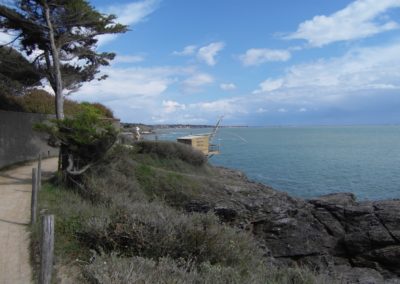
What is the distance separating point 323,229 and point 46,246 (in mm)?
14370

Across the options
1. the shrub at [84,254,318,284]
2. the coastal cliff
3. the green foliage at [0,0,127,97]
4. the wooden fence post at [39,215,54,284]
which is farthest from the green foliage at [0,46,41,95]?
the wooden fence post at [39,215,54,284]

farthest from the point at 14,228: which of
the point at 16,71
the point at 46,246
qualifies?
the point at 16,71

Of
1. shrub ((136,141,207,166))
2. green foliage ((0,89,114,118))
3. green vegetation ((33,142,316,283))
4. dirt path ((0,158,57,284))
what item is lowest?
dirt path ((0,158,57,284))

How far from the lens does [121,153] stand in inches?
711

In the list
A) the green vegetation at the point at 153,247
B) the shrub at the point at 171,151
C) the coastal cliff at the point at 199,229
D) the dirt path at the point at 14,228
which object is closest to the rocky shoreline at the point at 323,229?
the coastal cliff at the point at 199,229

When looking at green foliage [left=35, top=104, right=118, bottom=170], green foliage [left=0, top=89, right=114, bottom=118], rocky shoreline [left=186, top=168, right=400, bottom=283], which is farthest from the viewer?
green foliage [left=0, top=89, right=114, bottom=118]

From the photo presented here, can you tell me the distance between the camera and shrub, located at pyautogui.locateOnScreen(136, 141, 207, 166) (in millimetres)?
25672

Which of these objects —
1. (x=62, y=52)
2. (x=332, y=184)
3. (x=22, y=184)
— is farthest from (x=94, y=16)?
(x=332, y=184)

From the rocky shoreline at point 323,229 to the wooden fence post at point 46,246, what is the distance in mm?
9936

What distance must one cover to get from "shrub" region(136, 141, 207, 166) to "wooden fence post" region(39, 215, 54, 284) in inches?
766

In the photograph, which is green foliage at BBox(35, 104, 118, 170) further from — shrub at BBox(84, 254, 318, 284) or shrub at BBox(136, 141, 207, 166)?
shrub at BBox(84, 254, 318, 284)

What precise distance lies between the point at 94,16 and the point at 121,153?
7629mm

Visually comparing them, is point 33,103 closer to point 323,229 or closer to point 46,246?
point 323,229

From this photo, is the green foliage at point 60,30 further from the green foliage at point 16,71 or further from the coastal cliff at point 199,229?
the coastal cliff at point 199,229
